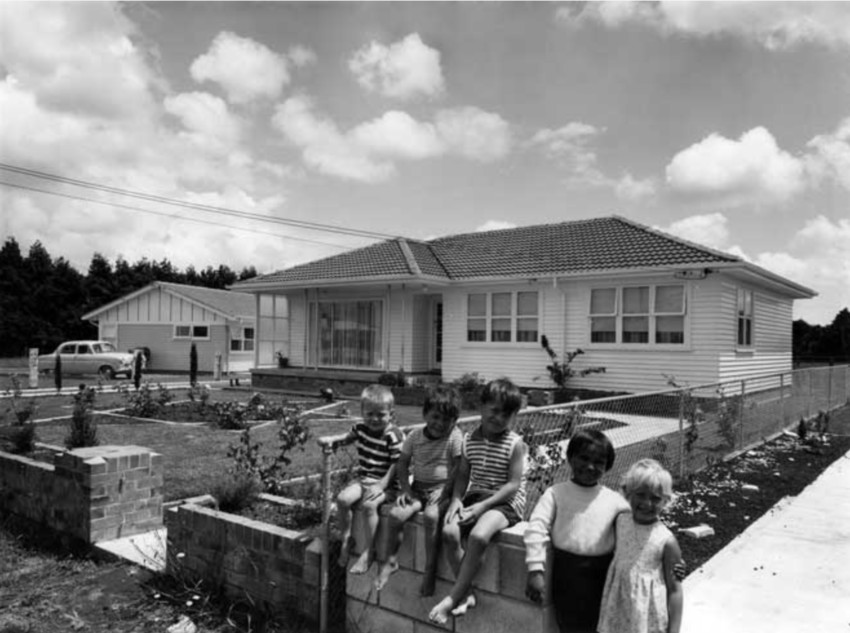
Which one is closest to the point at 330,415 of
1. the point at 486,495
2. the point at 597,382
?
the point at 597,382

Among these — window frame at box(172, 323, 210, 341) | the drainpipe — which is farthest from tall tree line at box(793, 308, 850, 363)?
window frame at box(172, 323, 210, 341)

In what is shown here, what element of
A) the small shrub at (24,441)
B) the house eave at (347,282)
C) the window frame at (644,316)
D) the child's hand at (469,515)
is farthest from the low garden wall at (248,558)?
the house eave at (347,282)

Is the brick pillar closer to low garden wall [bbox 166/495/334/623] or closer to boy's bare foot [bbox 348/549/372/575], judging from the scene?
low garden wall [bbox 166/495/334/623]

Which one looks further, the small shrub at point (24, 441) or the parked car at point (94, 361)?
the parked car at point (94, 361)

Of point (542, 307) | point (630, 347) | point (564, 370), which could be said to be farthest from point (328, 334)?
point (630, 347)

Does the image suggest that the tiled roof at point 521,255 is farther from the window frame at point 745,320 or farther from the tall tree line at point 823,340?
the tall tree line at point 823,340

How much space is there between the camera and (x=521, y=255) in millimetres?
17344

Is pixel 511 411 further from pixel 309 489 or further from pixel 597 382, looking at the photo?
pixel 597 382

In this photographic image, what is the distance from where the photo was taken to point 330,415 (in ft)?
42.8

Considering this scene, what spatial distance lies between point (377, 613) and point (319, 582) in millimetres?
425

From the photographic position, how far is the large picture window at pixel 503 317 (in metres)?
16.3

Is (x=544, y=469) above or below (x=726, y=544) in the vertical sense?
above

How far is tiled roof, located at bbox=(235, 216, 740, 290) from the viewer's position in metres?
14.6

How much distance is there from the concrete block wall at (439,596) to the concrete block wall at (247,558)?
319mm
